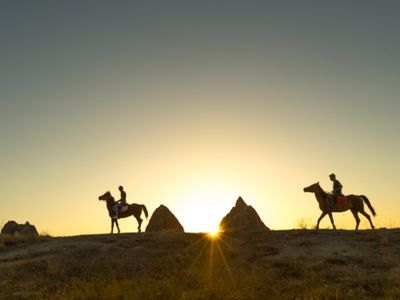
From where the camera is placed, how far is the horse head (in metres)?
35.1

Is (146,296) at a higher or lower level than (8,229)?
lower

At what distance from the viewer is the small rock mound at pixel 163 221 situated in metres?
51.8

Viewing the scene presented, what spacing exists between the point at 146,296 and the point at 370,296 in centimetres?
767

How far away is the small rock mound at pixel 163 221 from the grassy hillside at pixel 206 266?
18.9 meters

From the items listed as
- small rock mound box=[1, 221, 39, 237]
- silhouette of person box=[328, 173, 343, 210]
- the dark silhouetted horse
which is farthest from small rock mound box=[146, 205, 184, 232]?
silhouette of person box=[328, 173, 343, 210]

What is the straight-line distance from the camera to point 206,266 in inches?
997

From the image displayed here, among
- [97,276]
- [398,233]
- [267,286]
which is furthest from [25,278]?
[398,233]

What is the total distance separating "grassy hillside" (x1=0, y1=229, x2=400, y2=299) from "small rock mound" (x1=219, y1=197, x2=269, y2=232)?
19385mm

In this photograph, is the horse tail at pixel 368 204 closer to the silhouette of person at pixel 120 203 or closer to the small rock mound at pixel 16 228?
the silhouette of person at pixel 120 203

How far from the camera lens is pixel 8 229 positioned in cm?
5584

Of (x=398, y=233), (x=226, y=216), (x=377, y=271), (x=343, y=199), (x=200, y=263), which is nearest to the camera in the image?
(x=377, y=271)

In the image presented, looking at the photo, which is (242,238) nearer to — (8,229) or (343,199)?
(343,199)

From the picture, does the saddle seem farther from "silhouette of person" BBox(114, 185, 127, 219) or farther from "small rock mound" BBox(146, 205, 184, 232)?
"small rock mound" BBox(146, 205, 184, 232)

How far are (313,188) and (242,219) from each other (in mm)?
17635
